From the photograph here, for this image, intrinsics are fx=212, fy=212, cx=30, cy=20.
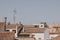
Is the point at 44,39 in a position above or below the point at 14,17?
below

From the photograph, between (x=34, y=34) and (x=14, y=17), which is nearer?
(x=34, y=34)

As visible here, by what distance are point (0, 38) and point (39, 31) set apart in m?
15.4

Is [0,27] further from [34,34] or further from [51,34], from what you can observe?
[51,34]

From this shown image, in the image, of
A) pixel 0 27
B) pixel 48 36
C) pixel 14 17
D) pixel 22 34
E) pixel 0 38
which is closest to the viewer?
pixel 0 38

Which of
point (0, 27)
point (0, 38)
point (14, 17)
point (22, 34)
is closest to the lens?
point (0, 38)

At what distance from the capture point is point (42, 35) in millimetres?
37438

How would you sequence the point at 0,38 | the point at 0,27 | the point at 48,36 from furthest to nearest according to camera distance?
1. the point at 48,36
2. the point at 0,27
3. the point at 0,38

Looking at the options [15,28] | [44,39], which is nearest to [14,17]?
[15,28]

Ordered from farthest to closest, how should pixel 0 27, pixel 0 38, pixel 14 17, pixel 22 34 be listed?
pixel 14 17 → pixel 22 34 → pixel 0 27 → pixel 0 38

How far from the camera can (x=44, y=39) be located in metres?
37.2

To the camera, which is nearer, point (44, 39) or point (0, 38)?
point (0, 38)

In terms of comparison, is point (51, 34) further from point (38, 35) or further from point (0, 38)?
point (0, 38)

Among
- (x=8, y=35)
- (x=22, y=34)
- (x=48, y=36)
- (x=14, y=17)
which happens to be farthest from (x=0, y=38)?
(x=14, y=17)

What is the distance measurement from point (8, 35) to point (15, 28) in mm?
14612
